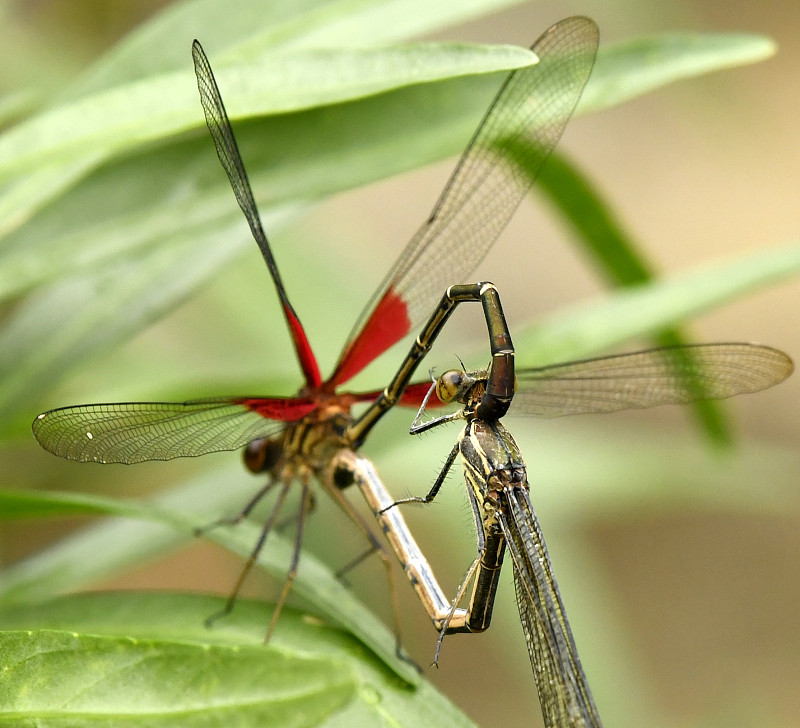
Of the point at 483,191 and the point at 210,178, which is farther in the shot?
the point at 483,191

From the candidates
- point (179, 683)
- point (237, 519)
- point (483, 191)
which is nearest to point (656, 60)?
point (483, 191)

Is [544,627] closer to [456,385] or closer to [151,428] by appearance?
[456,385]

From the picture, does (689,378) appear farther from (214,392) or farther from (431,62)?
(214,392)

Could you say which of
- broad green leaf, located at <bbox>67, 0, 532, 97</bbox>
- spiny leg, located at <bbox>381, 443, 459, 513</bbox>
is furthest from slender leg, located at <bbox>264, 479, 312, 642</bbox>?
broad green leaf, located at <bbox>67, 0, 532, 97</bbox>

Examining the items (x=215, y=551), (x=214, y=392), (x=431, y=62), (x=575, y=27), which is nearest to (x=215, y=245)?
(x=214, y=392)

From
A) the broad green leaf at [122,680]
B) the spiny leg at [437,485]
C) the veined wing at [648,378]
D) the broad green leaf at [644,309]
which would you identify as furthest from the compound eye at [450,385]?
the broad green leaf at [122,680]

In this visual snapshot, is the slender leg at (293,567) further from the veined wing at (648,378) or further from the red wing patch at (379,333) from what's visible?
the veined wing at (648,378)
